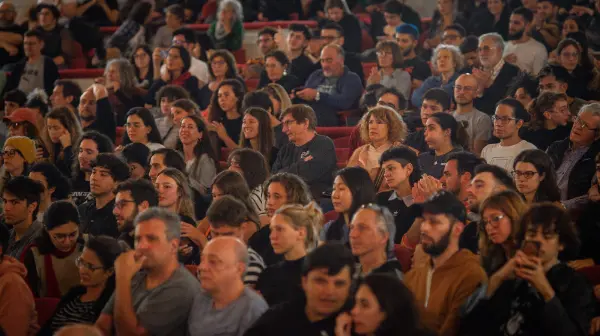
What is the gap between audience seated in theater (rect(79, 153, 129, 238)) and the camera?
5691 millimetres

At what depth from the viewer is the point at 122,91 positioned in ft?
27.3

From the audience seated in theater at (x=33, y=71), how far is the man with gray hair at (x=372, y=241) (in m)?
5.48

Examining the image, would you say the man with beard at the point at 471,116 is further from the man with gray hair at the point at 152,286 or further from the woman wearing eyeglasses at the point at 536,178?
the man with gray hair at the point at 152,286

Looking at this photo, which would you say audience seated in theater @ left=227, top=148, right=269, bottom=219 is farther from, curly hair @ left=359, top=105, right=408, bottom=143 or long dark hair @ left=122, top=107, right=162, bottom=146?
long dark hair @ left=122, top=107, right=162, bottom=146

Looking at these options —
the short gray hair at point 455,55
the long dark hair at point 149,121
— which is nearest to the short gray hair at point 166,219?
the long dark hair at point 149,121

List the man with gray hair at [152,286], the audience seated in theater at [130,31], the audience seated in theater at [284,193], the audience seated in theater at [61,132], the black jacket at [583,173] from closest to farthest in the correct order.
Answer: the man with gray hair at [152,286] < the audience seated in theater at [284,193] < the black jacket at [583,173] < the audience seated in theater at [61,132] < the audience seated in theater at [130,31]

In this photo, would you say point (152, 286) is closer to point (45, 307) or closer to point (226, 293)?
point (226, 293)

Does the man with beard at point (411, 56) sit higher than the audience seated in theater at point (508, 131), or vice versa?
the audience seated in theater at point (508, 131)

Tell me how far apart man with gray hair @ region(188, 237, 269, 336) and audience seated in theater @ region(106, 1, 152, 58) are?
20.7 ft

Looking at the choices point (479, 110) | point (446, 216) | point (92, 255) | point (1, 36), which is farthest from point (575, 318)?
point (1, 36)

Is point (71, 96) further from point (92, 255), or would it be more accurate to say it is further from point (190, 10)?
point (92, 255)

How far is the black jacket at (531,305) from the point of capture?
12.2 feet

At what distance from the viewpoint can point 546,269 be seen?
3824 millimetres

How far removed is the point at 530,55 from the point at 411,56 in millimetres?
931
